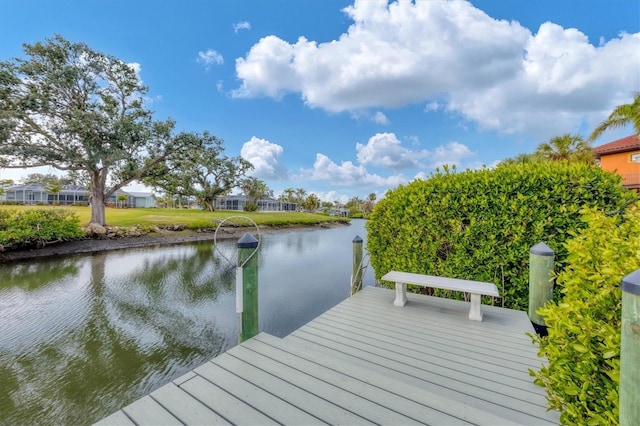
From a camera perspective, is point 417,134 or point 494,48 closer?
point 494,48

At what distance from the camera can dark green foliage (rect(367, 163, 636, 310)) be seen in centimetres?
335

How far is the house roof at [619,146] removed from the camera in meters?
14.8

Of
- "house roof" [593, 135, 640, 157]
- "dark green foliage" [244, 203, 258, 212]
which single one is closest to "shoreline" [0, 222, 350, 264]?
"dark green foliage" [244, 203, 258, 212]

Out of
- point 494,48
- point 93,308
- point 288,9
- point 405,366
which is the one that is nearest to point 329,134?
point 288,9

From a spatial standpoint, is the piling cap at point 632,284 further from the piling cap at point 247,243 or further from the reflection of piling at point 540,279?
the reflection of piling at point 540,279

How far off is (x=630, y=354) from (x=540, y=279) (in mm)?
2704

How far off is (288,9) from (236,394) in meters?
12.3

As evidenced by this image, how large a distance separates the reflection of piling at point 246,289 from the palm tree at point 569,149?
1743 cm

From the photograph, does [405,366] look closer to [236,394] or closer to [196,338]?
[236,394]

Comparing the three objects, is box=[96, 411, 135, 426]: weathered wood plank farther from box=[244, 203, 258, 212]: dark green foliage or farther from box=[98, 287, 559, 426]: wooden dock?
box=[244, 203, 258, 212]: dark green foliage

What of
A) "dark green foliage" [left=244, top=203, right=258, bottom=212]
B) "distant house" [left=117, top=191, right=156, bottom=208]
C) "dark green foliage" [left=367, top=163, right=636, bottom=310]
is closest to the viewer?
"dark green foliage" [left=367, top=163, right=636, bottom=310]

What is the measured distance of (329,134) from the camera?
1884cm

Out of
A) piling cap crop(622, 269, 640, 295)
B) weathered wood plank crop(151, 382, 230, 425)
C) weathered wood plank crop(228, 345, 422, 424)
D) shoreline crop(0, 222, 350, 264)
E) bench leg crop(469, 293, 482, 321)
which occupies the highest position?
piling cap crop(622, 269, 640, 295)

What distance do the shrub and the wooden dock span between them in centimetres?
35
